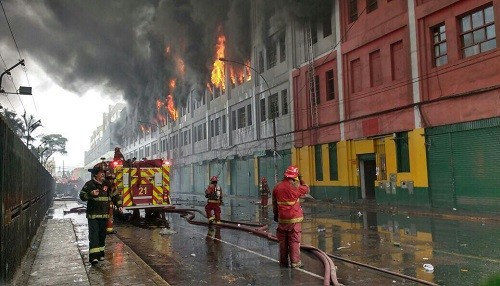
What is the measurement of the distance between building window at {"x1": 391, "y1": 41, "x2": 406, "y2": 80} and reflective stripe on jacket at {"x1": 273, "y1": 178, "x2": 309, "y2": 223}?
1474cm

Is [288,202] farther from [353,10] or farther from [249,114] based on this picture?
[249,114]

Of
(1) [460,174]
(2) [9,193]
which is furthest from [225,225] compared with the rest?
(1) [460,174]

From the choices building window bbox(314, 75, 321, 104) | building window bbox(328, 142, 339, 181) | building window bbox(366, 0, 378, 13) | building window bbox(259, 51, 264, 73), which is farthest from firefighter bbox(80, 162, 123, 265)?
building window bbox(259, 51, 264, 73)

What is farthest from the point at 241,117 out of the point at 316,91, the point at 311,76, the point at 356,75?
the point at 356,75

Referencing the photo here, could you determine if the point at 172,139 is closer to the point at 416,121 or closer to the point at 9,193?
the point at 416,121

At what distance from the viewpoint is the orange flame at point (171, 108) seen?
5061 centimetres

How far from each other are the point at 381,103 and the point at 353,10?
5.96 m

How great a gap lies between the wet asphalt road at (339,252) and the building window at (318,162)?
39.2 ft

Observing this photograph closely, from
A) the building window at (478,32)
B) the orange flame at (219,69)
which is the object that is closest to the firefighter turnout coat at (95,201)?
the building window at (478,32)

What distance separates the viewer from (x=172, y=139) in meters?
56.2

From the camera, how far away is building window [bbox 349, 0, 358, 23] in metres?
23.0

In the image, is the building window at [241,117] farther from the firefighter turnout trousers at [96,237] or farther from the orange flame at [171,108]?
the firefighter turnout trousers at [96,237]

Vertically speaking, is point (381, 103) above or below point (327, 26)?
below

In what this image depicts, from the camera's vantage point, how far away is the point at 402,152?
65.0 feet
